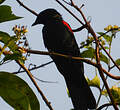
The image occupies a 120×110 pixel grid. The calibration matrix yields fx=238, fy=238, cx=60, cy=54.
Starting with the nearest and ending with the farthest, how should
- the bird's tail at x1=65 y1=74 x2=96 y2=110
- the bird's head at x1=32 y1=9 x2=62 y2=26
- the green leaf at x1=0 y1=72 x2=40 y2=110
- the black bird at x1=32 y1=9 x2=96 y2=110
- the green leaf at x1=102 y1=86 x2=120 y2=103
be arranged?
the green leaf at x1=0 y1=72 x2=40 y2=110
the green leaf at x1=102 y1=86 x2=120 y2=103
the bird's tail at x1=65 y1=74 x2=96 y2=110
the black bird at x1=32 y1=9 x2=96 y2=110
the bird's head at x1=32 y1=9 x2=62 y2=26

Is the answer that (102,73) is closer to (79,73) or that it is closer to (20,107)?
(20,107)

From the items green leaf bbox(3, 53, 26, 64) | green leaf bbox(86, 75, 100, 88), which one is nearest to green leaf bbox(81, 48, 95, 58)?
green leaf bbox(86, 75, 100, 88)

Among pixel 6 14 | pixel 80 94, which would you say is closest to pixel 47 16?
pixel 80 94

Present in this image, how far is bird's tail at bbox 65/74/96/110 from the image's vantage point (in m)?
2.73

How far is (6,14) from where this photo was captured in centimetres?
137

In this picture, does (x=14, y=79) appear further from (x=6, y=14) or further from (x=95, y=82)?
(x=95, y=82)

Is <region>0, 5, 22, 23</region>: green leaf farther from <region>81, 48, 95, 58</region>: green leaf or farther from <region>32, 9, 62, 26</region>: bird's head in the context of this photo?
<region>32, 9, 62, 26</region>: bird's head

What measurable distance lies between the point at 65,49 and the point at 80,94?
2.32ft

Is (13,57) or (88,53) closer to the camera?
(13,57)

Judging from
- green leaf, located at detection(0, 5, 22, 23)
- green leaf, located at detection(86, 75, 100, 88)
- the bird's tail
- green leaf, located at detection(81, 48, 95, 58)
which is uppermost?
green leaf, located at detection(0, 5, 22, 23)

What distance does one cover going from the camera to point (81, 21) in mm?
2006

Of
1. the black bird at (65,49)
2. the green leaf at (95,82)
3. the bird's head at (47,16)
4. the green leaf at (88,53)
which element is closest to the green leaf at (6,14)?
the green leaf at (88,53)

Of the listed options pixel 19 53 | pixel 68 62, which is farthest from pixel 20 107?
pixel 68 62

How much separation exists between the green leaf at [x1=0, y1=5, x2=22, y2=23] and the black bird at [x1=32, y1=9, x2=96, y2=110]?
1857 mm
